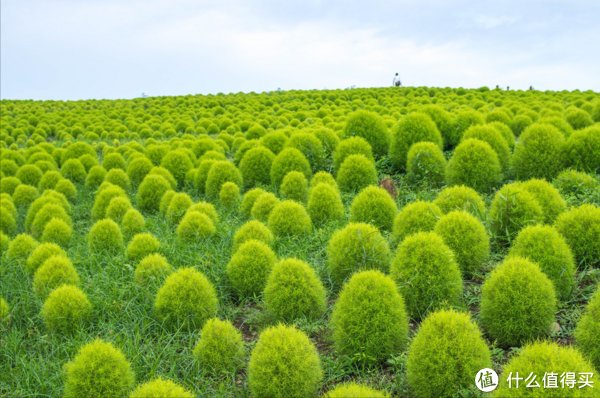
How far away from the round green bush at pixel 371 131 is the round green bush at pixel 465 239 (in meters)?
4.34

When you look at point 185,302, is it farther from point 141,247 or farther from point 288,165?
point 288,165

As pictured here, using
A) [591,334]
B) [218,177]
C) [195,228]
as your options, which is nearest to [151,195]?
[218,177]

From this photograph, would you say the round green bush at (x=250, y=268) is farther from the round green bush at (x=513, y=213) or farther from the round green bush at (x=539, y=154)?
the round green bush at (x=539, y=154)

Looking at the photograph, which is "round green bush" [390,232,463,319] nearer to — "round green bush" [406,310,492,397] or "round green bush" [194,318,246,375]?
"round green bush" [406,310,492,397]

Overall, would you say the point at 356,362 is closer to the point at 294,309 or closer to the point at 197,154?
the point at 294,309

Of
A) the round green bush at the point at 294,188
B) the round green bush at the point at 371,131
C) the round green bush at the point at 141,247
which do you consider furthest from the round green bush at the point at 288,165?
the round green bush at the point at 141,247

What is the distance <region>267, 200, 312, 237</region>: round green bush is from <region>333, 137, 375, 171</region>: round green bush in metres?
2.44

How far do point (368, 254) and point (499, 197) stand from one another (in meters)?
1.61

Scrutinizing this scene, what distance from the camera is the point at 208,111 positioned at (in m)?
20.3

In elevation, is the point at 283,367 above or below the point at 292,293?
below

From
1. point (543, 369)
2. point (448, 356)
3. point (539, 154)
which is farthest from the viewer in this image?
point (539, 154)

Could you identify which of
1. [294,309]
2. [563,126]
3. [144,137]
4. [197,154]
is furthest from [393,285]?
[144,137]

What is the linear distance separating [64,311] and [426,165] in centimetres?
492

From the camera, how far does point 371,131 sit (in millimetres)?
9312
